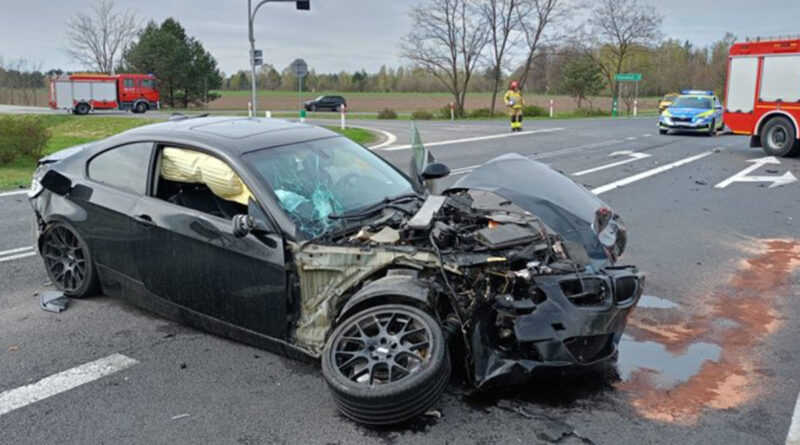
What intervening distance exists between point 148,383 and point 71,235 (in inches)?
73.4

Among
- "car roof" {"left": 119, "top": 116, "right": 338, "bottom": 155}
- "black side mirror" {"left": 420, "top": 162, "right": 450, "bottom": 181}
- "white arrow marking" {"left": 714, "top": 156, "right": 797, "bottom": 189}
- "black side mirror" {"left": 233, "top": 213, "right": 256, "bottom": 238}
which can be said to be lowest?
"white arrow marking" {"left": 714, "top": 156, "right": 797, "bottom": 189}

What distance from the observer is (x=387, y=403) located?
3.20 m

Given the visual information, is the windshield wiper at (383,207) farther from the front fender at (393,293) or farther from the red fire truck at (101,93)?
the red fire truck at (101,93)

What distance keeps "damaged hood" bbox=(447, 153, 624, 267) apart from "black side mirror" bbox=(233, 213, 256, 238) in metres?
1.43

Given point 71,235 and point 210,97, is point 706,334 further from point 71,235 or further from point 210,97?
point 210,97

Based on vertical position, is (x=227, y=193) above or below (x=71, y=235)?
above

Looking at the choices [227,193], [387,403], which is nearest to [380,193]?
[227,193]

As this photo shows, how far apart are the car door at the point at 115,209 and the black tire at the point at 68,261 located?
0.41ft

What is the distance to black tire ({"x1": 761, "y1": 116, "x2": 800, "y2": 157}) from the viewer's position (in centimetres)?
1631

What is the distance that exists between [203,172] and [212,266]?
697 mm

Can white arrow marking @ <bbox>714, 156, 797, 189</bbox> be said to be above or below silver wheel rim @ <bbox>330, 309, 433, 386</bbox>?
below

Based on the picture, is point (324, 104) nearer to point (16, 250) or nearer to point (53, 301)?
point (16, 250)

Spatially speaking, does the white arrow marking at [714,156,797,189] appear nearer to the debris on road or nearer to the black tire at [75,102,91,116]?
the debris on road

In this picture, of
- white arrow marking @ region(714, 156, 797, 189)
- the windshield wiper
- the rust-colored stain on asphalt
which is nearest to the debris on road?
the windshield wiper
